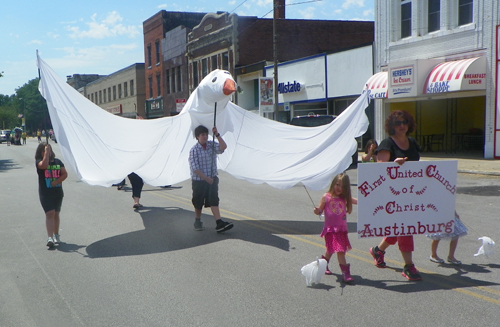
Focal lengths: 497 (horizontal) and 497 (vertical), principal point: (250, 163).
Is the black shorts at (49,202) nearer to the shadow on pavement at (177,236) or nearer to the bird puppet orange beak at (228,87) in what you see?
the shadow on pavement at (177,236)

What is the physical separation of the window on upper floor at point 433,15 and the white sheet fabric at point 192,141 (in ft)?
49.8

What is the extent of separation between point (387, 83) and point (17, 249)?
59.9ft

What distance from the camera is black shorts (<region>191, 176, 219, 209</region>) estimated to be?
26.3 ft

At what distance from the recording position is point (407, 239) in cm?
540

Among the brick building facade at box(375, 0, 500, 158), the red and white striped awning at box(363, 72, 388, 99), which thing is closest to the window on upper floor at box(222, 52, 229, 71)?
the brick building facade at box(375, 0, 500, 158)

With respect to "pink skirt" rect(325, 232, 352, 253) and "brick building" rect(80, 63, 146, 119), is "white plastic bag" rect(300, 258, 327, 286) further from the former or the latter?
"brick building" rect(80, 63, 146, 119)

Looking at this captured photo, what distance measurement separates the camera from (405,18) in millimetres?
22656

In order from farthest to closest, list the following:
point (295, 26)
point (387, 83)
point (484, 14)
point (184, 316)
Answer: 1. point (295, 26)
2. point (387, 83)
3. point (484, 14)
4. point (184, 316)

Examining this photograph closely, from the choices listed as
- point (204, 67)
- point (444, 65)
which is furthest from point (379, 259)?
point (204, 67)

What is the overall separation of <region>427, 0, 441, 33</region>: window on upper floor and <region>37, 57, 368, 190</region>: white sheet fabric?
49.8 ft

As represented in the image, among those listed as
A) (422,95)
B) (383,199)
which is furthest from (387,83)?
(383,199)

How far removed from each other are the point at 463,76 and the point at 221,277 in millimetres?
15684

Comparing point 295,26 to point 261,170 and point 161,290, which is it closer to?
point 261,170

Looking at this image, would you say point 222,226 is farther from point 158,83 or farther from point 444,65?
point 158,83
